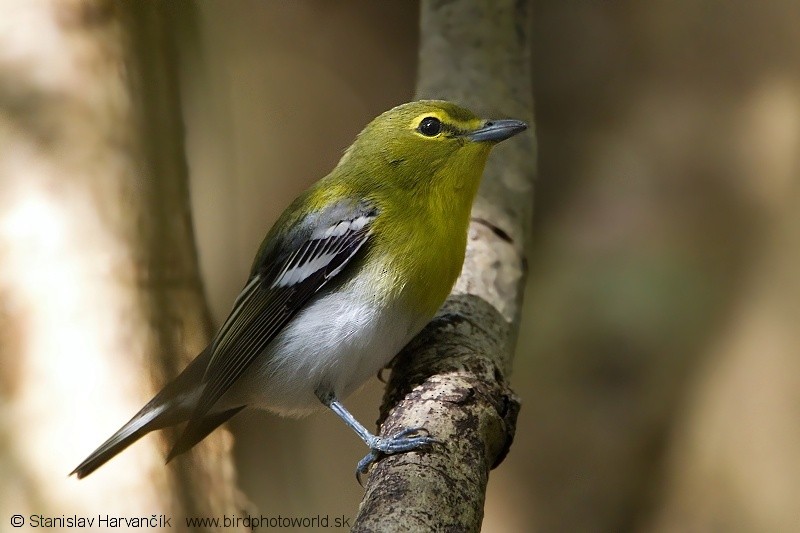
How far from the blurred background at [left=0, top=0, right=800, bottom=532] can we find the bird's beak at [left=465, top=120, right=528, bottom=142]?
1.32 m

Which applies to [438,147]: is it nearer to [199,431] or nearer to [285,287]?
[285,287]

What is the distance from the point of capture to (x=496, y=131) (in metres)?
2.54

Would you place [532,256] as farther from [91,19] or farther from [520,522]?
[91,19]

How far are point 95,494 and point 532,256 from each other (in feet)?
10.0

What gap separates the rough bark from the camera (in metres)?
1.74

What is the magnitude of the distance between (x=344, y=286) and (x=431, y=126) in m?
0.64

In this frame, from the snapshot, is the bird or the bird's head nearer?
the bird

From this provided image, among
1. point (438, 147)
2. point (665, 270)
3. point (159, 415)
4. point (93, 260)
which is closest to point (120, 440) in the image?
point (159, 415)

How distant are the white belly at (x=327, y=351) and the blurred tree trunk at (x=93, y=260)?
348 millimetres

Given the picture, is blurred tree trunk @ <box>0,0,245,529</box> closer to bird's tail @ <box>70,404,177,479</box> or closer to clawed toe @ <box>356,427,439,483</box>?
bird's tail @ <box>70,404,177,479</box>

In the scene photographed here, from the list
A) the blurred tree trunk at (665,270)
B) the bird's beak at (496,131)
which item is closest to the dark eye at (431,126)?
the bird's beak at (496,131)

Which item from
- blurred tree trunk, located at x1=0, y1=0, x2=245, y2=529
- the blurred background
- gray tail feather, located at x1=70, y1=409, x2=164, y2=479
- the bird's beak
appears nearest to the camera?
gray tail feather, located at x1=70, y1=409, x2=164, y2=479

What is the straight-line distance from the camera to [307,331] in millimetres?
2389

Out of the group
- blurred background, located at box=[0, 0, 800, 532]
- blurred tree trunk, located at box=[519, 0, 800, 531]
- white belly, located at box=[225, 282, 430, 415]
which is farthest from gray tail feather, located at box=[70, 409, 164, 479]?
blurred tree trunk, located at box=[519, 0, 800, 531]
